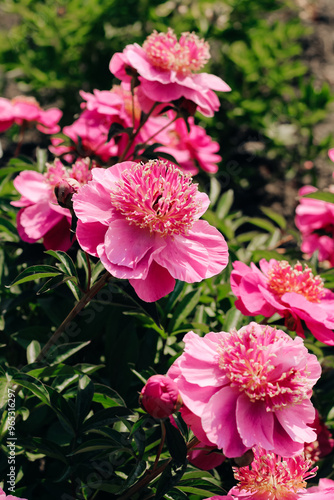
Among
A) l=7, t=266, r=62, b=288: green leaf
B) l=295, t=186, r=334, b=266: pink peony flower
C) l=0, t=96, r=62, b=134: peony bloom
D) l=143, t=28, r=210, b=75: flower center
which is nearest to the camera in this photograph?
l=7, t=266, r=62, b=288: green leaf

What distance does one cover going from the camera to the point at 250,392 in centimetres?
75

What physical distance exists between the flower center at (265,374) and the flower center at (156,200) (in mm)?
213

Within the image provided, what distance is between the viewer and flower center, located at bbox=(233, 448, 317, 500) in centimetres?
80

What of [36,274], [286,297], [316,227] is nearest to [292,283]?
[286,297]

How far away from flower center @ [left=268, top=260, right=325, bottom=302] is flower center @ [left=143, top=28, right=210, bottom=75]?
1.57 feet

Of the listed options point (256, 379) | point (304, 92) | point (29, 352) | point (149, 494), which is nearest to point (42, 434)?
point (29, 352)

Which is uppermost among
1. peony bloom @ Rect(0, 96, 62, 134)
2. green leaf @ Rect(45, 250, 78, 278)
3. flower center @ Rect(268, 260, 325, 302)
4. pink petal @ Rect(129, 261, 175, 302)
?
pink petal @ Rect(129, 261, 175, 302)

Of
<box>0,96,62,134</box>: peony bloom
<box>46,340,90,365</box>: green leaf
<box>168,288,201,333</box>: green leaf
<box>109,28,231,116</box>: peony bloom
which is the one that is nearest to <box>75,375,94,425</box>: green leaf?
<box>46,340,90,365</box>: green leaf

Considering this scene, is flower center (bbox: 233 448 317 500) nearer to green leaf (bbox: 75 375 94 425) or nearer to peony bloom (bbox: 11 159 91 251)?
green leaf (bbox: 75 375 94 425)

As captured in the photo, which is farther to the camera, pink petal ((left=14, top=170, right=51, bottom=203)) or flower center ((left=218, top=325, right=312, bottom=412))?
pink petal ((left=14, top=170, right=51, bottom=203))

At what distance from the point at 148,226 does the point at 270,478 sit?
44 cm

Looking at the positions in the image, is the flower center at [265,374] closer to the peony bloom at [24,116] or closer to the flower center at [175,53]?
the flower center at [175,53]

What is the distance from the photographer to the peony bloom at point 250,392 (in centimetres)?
73

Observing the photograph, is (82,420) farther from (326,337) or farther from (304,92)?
(304,92)
